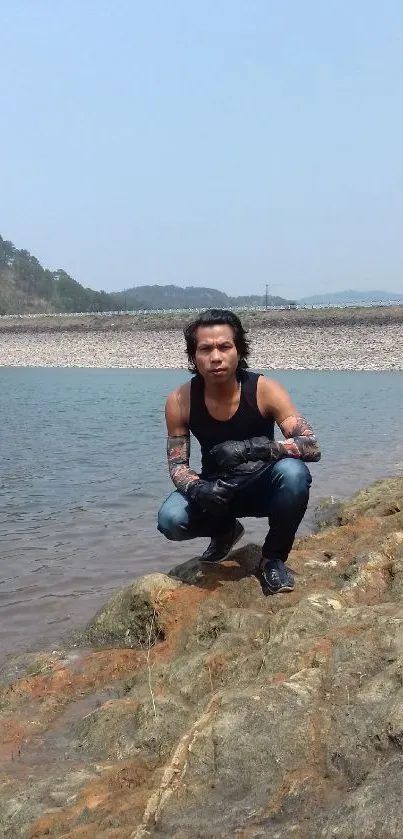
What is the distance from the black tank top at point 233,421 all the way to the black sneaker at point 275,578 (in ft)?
1.97

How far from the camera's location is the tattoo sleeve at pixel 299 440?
13.3ft

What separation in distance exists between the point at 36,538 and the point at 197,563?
3.28 metres

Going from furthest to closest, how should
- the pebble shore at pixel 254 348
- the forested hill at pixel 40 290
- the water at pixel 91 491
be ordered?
the forested hill at pixel 40 290, the pebble shore at pixel 254 348, the water at pixel 91 491

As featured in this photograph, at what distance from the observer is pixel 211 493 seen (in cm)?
399

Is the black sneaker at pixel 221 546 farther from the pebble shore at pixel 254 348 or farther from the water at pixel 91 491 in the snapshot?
the pebble shore at pixel 254 348

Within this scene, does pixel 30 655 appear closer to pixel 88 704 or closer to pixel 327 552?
→ pixel 88 704

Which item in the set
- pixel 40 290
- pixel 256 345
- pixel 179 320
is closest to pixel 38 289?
pixel 40 290

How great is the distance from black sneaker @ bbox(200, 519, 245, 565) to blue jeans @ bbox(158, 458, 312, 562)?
6 centimetres

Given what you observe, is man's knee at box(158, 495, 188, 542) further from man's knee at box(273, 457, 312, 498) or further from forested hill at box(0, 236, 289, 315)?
forested hill at box(0, 236, 289, 315)

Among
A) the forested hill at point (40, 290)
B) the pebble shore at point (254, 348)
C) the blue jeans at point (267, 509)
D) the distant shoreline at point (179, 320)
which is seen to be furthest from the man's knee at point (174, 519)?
the forested hill at point (40, 290)

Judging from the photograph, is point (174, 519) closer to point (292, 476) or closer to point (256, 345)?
point (292, 476)

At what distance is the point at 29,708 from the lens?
11.7ft

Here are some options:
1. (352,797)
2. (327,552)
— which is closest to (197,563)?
(327,552)

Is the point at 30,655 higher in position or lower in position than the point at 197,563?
lower
